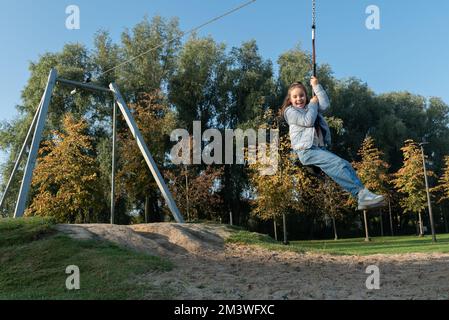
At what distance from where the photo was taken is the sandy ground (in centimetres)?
682

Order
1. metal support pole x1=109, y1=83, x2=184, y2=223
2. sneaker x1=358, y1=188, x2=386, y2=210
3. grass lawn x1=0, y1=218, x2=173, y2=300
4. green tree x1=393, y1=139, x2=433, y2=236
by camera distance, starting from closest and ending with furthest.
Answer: sneaker x1=358, y1=188, x2=386, y2=210
grass lawn x1=0, y1=218, x2=173, y2=300
metal support pole x1=109, y1=83, x2=184, y2=223
green tree x1=393, y1=139, x2=433, y2=236

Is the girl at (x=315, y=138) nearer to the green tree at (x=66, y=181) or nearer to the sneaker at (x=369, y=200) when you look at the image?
the sneaker at (x=369, y=200)

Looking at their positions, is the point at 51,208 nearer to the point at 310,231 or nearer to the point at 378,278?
the point at 378,278

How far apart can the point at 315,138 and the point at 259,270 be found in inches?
149

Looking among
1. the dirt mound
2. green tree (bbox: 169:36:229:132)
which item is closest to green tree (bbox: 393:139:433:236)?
green tree (bbox: 169:36:229:132)

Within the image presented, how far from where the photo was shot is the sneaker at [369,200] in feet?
16.1

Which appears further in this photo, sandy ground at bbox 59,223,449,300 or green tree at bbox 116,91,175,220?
green tree at bbox 116,91,175,220

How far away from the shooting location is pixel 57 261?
8.06 metres

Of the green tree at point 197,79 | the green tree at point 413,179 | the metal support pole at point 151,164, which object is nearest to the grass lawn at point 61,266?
the metal support pole at point 151,164

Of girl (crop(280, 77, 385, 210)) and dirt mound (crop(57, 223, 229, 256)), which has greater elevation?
girl (crop(280, 77, 385, 210))

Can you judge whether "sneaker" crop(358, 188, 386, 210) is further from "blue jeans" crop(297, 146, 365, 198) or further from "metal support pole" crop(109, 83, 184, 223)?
"metal support pole" crop(109, 83, 184, 223)

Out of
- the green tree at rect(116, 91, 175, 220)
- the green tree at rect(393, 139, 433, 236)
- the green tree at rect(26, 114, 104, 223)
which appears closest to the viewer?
the green tree at rect(26, 114, 104, 223)
